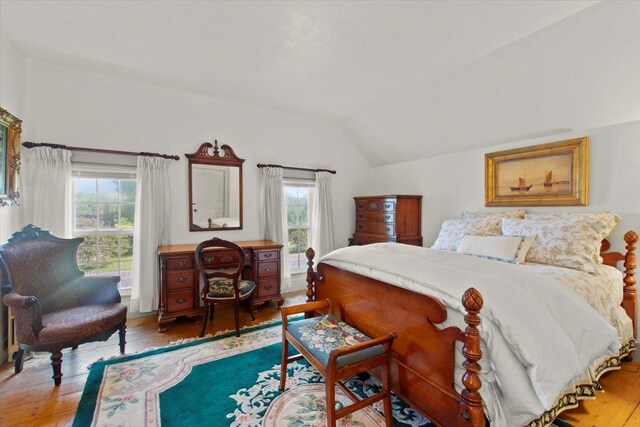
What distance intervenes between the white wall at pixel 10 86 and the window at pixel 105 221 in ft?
1.85

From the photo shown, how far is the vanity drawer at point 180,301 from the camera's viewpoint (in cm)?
303

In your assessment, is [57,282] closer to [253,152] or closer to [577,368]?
[253,152]

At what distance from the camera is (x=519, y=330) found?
1.30 metres

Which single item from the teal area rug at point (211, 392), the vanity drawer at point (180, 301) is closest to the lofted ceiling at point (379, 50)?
the vanity drawer at point (180, 301)

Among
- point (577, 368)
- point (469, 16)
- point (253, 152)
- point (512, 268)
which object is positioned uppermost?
point (469, 16)

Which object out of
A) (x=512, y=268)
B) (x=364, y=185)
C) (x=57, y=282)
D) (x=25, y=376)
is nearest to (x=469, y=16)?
(x=512, y=268)

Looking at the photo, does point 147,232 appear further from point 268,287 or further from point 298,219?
point 298,219

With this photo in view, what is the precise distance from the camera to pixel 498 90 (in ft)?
9.43

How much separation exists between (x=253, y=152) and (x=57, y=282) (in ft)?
8.14

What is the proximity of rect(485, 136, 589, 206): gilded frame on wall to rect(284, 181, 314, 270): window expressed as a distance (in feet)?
8.12

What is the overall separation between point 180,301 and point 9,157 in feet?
6.28

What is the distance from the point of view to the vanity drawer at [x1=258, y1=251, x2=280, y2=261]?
3.52 m

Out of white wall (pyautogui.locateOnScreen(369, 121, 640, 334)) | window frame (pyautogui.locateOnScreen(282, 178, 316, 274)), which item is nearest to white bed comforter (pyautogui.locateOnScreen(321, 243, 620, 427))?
white wall (pyautogui.locateOnScreen(369, 121, 640, 334))

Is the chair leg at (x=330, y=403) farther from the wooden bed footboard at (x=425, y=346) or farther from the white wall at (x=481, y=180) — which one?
the white wall at (x=481, y=180)
